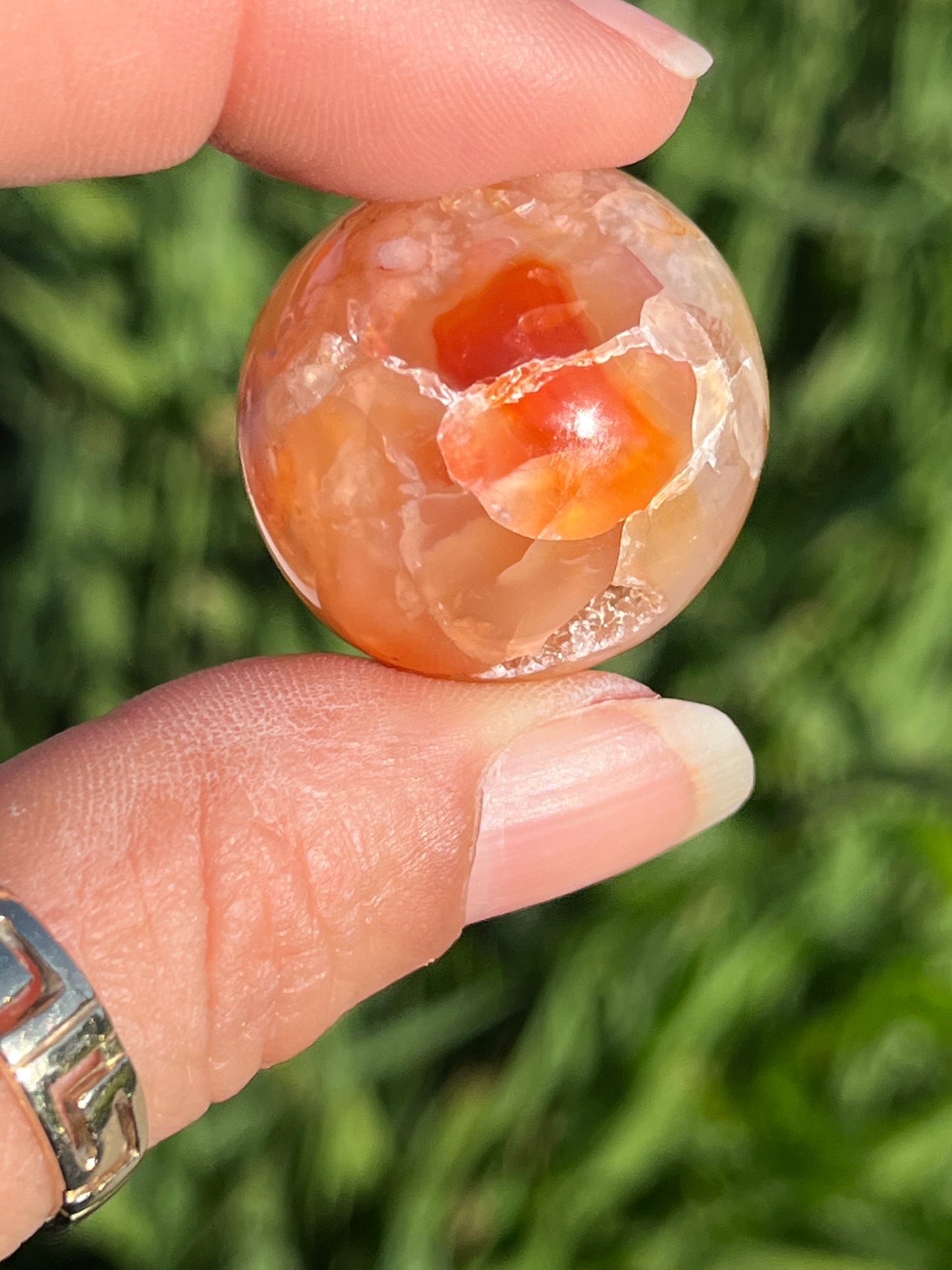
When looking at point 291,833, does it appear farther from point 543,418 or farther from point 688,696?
point 688,696

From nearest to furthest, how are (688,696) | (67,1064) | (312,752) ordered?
(67,1064), (312,752), (688,696)

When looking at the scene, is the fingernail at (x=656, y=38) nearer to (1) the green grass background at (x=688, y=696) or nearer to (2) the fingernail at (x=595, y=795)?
(1) the green grass background at (x=688, y=696)

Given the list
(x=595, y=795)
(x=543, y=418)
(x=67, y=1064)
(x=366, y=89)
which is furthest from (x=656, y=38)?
(x=67, y=1064)

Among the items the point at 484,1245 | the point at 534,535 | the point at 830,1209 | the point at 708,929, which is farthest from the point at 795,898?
the point at 534,535

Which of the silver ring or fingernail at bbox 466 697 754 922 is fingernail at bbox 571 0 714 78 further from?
the silver ring

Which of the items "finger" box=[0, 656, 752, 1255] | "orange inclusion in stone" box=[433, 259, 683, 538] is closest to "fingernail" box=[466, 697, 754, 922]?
"finger" box=[0, 656, 752, 1255]

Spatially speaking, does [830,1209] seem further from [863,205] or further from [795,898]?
[863,205]

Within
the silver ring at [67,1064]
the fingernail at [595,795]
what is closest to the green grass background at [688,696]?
the fingernail at [595,795]
